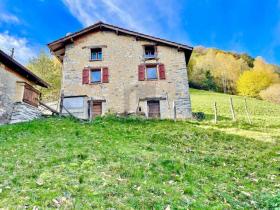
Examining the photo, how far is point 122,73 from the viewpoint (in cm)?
2492

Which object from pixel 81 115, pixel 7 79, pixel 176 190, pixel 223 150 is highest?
pixel 7 79

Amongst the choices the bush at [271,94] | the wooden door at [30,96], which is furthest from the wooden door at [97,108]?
the bush at [271,94]

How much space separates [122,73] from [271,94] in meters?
41.1

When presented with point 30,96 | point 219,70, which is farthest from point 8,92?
point 219,70

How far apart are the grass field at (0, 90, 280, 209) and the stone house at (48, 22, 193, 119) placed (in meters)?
Answer: 7.69

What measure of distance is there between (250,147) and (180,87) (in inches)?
443

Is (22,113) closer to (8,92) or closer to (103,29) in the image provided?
(8,92)

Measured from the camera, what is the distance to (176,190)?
7633 mm

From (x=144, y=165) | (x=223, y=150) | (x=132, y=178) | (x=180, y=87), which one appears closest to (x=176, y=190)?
(x=132, y=178)

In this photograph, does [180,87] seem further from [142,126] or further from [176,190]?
[176,190]

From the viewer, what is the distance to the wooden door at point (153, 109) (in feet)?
78.1

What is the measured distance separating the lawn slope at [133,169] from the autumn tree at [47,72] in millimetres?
23971

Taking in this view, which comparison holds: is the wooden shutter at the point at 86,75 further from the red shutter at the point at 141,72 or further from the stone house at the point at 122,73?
the red shutter at the point at 141,72

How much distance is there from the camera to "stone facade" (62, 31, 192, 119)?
23.9 meters
